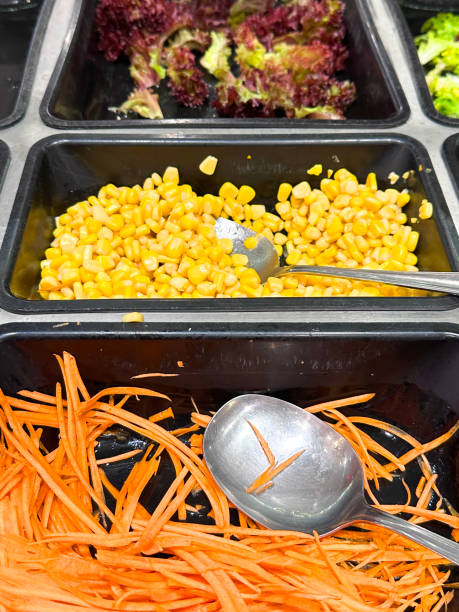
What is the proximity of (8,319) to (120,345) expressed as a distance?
28cm

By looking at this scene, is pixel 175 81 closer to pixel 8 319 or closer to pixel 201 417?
pixel 8 319

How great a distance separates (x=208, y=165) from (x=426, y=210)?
70 cm

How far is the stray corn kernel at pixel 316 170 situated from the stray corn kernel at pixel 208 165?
31 cm

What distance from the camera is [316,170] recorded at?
1.76m

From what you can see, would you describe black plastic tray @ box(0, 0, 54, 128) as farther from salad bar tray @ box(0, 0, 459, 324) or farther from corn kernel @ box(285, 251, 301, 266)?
corn kernel @ box(285, 251, 301, 266)

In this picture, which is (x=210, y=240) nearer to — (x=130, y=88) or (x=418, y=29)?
(x=130, y=88)

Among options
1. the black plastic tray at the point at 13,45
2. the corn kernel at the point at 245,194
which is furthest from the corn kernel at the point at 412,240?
the black plastic tray at the point at 13,45

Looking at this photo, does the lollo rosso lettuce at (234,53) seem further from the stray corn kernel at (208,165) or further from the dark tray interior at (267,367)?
the dark tray interior at (267,367)

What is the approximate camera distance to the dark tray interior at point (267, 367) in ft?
4.25

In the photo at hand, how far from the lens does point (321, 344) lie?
1312 millimetres

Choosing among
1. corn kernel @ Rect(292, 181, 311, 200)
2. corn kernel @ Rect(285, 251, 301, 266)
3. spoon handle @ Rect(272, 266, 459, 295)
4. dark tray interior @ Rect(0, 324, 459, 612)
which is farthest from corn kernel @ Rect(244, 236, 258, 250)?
dark tray interior @ Rect(0, 324, 459, 612)

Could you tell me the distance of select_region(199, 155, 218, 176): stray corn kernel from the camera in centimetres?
175

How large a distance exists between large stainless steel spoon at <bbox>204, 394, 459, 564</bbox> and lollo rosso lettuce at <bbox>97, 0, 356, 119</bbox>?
1260 mm

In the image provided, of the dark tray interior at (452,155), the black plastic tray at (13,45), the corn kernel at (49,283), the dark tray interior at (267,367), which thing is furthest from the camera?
the black plastic tray at (13,45)
